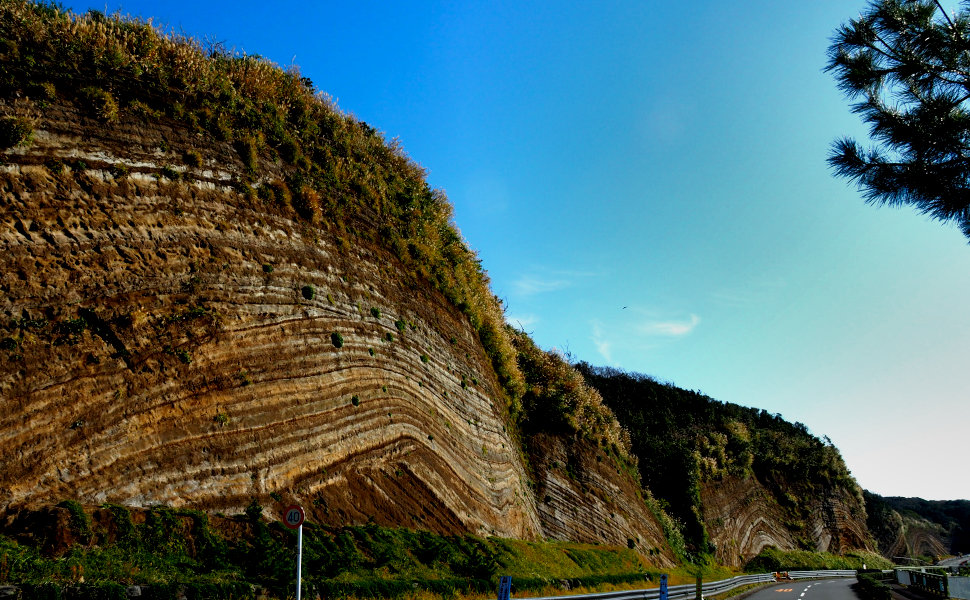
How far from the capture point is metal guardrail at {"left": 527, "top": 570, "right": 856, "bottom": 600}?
13729 mm

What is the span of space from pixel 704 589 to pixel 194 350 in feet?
61.9

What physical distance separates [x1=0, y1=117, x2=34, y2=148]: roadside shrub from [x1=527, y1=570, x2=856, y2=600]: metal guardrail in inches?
479

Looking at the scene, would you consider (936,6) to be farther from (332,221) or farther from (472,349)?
(472,349)

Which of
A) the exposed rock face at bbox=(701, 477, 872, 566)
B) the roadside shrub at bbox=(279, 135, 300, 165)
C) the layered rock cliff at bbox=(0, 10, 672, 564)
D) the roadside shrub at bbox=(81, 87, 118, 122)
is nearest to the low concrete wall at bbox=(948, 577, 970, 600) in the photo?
the layered rock cliff at bbox=(0, 10, 672, 564)

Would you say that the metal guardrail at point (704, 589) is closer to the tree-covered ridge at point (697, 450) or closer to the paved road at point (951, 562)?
the tree-covered ridge at point (697, 450)

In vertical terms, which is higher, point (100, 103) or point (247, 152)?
point (247, 152)

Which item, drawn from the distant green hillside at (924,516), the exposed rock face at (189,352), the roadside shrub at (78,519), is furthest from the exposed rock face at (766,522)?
the roadside shrub at (78,519)

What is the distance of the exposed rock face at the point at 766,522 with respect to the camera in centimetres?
3616

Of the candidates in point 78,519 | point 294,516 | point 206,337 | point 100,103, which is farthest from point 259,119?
point 294,516

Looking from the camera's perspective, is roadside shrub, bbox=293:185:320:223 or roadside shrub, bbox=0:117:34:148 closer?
roadside shrub, bbox=0:117:34:148

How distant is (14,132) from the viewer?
9500mm

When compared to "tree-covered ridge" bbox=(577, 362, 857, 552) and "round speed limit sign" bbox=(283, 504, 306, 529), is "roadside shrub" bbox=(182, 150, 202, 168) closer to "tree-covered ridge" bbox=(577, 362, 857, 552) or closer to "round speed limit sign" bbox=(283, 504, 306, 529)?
A: "round speed limit sign" bbox=(283, 504, 306, 529)

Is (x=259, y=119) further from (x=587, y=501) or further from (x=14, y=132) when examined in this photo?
(x=587, y=501)

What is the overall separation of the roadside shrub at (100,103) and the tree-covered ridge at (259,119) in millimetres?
19
